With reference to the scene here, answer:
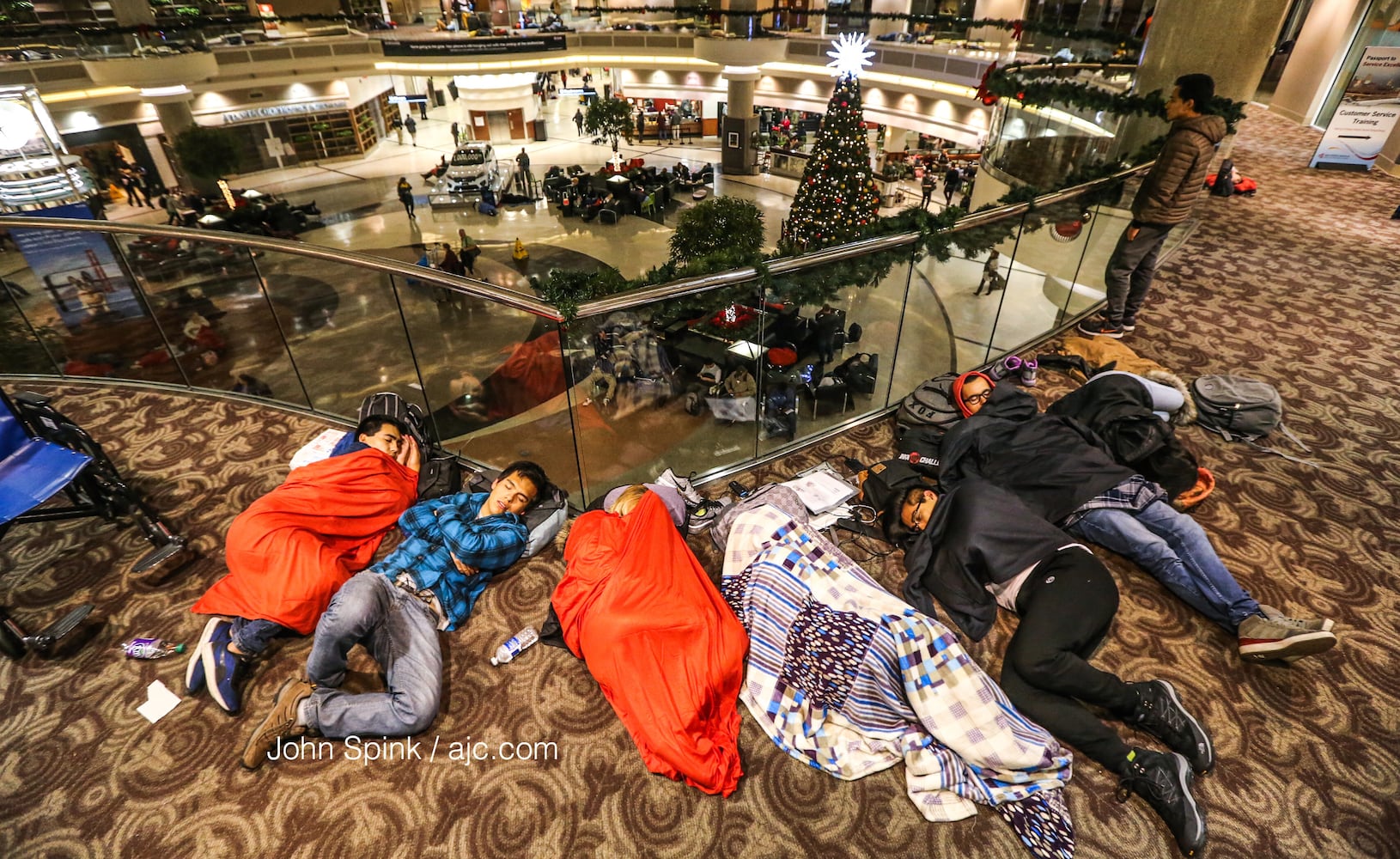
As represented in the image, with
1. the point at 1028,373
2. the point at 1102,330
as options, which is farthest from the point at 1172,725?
the point at 1102,330

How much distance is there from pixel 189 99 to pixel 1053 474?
25836mm

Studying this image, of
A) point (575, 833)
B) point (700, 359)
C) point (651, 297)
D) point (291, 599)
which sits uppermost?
point (651, 297)

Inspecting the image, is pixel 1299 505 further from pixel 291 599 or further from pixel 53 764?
pixel 53 764

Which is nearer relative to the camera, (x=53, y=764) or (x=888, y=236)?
(x=53, y=764)

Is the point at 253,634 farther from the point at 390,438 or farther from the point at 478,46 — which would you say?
the point at 478,46

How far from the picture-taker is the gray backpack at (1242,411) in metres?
4.14

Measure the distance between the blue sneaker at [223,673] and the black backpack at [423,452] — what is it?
1.11m

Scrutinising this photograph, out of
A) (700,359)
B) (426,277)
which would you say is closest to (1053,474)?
(700,359)

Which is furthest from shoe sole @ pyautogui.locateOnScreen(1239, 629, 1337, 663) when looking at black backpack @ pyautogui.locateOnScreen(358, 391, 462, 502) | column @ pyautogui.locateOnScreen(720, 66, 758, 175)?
column @ pyautogui.locateOnScreen(720, 66, 758, 175)

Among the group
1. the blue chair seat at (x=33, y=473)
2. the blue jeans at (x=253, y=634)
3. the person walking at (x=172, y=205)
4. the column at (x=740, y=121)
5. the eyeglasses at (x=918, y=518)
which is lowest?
the person walking at (x=172, y=205)

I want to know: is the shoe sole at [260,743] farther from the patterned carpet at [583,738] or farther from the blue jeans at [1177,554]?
the blue jeans at [1177,554]

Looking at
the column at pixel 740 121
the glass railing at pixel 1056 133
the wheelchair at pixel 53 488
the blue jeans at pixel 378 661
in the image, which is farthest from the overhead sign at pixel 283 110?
the blue jeans at pixel 378 661

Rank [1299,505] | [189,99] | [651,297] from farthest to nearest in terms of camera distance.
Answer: [189,99] < [1299,505] < [651,297]

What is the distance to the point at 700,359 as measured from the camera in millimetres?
4078
